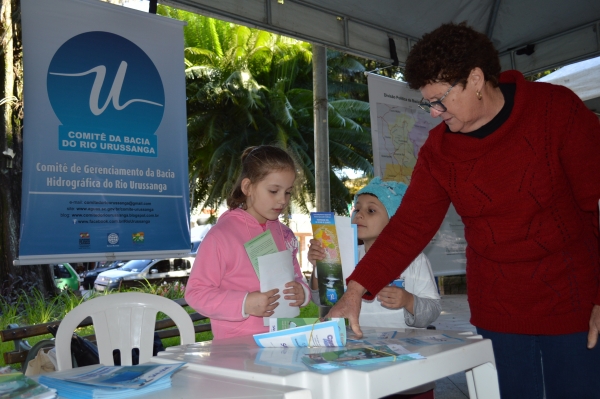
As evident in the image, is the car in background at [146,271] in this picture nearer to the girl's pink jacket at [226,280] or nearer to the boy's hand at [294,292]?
the girl's pink jacket at [226,280]

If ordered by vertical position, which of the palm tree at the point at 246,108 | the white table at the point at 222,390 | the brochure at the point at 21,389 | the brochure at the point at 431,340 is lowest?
the white table at the point at 222,390

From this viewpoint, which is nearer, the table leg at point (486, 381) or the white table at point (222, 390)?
the white table at point (222, 390)

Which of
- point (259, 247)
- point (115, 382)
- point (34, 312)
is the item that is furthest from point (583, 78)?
point (34, 312)

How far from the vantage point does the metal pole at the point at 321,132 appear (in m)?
6.14

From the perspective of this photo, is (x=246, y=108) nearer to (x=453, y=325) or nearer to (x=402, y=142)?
(x=453, y=325)

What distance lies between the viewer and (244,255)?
2.40 meters

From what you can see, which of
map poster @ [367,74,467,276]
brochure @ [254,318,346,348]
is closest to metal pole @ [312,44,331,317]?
map poster @ [367,74,467,276]

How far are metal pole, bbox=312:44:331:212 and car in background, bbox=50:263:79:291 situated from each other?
8.38 m

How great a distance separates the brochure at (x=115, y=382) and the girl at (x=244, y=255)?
831 millimetres

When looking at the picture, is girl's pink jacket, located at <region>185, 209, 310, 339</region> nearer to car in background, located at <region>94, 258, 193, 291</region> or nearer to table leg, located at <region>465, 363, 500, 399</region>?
table leg, located at <region>465, 363, 500, 399</region>

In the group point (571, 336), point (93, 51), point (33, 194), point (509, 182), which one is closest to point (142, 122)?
point (93, 51)

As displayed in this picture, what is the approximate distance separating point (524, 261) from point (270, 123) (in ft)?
40.4

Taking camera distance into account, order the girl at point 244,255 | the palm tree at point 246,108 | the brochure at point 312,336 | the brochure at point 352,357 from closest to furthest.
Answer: the brochure at point 352,357, the brochure at point 312,336, the girl at point 244,255, the palm tree at point 246,108

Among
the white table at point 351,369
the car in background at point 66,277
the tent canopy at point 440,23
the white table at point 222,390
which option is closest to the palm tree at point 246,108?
the car in background at point 66,277
